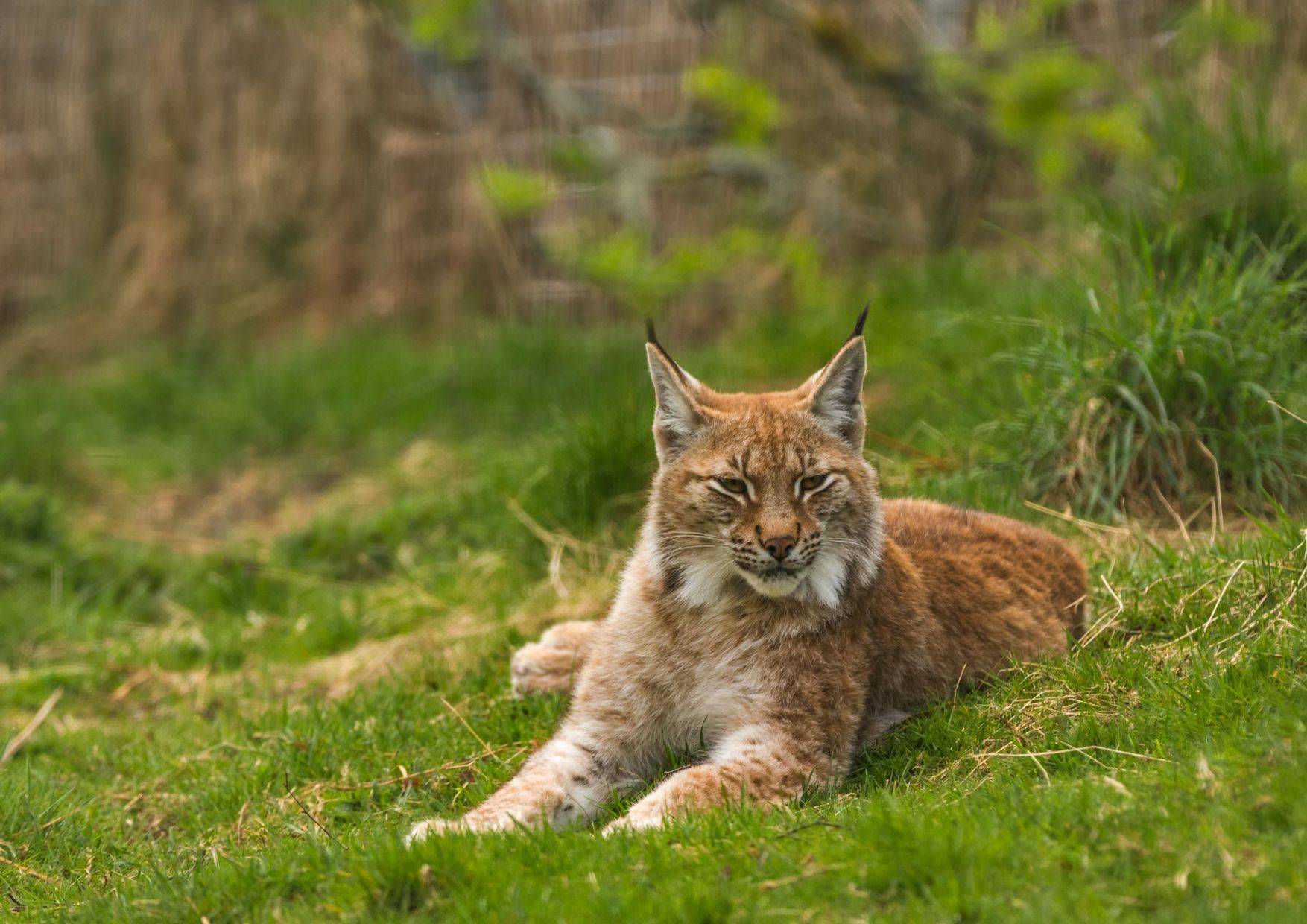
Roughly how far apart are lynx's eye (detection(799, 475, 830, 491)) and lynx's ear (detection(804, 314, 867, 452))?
224 mm

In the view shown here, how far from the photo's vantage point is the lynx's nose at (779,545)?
15.0 ft

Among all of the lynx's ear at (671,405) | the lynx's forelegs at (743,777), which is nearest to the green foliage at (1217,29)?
the lynx's ear at (671,405)

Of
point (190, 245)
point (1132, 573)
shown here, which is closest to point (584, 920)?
point (1132, 573)

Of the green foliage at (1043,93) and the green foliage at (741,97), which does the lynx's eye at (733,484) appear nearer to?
the green foliage at (1043,93)

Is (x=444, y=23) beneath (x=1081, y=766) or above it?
above

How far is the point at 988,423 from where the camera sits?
275 inches

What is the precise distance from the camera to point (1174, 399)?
6578 millimetres

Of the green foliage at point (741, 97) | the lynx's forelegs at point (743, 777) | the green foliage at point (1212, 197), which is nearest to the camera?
the lynx's forelegs at point (743, 777)

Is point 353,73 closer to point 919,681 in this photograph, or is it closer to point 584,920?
point 919,681

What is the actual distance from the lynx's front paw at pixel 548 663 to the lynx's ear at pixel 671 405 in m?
1.03

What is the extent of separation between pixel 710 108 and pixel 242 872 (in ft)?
26.4

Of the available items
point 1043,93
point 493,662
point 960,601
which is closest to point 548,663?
point 493,662

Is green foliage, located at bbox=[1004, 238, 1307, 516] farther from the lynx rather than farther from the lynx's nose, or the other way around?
the lynx's nose

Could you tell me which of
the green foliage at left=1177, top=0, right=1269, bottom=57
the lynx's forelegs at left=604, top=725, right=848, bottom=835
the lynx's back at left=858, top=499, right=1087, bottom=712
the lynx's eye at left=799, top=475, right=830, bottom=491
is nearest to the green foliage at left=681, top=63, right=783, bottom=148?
the green foliage at left=1177, top=0, right=1269, bottom=57
